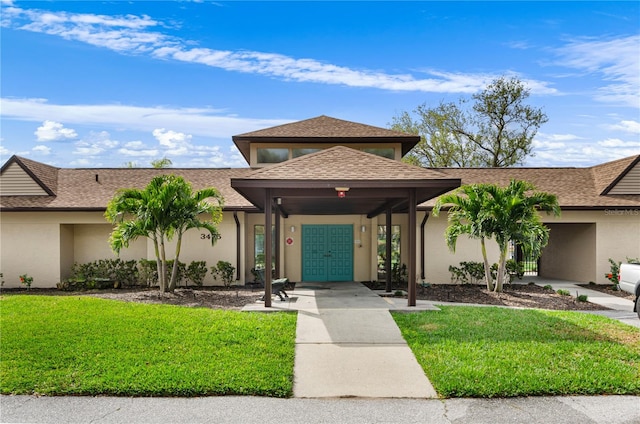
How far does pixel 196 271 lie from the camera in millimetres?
16438

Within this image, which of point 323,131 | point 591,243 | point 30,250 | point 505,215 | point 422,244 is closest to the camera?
point 505,215

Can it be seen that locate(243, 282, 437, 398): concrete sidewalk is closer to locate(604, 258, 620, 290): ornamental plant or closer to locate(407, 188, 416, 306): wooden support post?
locate(407, 188, 416, 306): wooden support post

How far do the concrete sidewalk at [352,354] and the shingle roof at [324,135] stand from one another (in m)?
8.13

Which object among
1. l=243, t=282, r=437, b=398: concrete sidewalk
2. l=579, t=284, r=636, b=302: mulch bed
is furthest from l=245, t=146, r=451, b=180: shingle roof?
l=579, t=284, r=636, b=302: mulch bed

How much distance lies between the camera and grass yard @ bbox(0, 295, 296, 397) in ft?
20.4

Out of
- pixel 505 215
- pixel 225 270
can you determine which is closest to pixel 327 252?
pixel 225 270

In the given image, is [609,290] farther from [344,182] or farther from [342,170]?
[344,182]

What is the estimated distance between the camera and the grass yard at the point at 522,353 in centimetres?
626

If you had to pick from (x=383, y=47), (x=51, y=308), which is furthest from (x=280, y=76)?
(x=51, y=308)

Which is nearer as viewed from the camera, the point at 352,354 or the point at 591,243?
the point at 352,354

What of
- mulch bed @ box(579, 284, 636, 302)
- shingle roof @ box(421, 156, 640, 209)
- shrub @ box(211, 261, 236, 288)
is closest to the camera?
mulch bed @ box(579, 284, 636, 302)

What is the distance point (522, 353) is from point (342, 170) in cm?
526

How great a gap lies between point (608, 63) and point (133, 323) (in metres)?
18.1

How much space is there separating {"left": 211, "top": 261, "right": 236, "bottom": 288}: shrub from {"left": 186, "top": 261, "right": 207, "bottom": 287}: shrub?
34 cm
